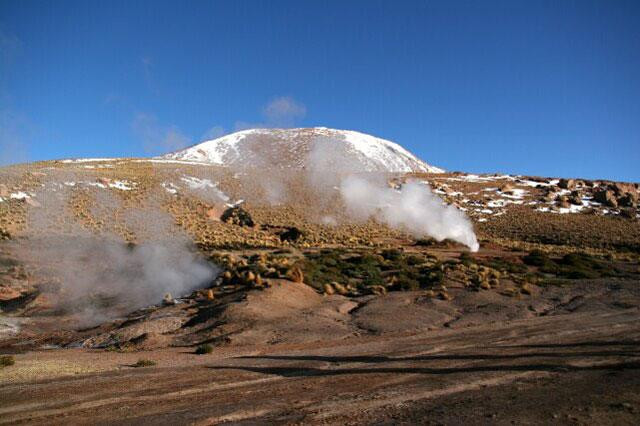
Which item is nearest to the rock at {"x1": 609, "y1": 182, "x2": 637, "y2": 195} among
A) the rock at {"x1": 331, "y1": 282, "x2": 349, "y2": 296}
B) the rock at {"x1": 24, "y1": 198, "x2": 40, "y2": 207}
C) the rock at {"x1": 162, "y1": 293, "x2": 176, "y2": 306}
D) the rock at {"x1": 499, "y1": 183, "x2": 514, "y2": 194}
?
the rock at {"x1": 499, "y1": 183, "x2": 514, "y2": 194}

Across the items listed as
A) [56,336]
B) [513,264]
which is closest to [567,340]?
[56,336]

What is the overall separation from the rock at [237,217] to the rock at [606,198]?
50557mm

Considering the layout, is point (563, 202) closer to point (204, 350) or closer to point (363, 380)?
point (204, 350)

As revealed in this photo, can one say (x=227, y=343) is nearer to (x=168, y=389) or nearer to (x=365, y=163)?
(x=168, y=389)

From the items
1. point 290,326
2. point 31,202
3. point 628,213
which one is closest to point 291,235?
point 31,202

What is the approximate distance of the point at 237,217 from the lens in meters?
47.2

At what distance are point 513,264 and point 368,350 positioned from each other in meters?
20.0

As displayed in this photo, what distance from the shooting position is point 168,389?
763cm

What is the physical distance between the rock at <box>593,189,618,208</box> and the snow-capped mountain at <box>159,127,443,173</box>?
4500 centimetres

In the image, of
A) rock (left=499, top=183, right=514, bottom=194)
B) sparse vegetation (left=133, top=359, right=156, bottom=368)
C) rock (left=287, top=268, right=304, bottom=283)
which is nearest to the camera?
sparse vegetation (left=133, top=359, right=156, bottom=368)

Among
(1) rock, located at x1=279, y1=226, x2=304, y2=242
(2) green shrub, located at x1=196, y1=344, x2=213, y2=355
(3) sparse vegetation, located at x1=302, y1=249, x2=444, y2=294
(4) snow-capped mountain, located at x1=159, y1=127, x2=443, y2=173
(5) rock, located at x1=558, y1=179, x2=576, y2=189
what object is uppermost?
(4) snow-capped mountain, located at x1=159, y1=127, x2=443, y2=173

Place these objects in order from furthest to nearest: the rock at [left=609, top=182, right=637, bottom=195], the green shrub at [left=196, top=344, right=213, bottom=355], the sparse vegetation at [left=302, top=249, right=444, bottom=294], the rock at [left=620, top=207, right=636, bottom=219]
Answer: the rock at [left=609, top=182, right=637, bottom=195]
the rock at [left=620, top=207, right=636, bottom=219]
the sparse vegetation at [left=302, top=249, right=444, bottom=294]
the green shrub at [left=196, top=344, right=213, bottom=355]

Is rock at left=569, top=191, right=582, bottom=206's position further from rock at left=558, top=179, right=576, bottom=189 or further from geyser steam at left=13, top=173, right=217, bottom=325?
geyser steam at left=13, top=173, right=217, bottom=325

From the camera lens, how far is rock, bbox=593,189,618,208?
6234cm
